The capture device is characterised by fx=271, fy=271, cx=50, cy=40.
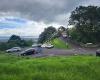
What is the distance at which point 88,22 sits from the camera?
7188cm

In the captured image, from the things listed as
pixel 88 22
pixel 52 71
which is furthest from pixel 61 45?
pixel 52 71

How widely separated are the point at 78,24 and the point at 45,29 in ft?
171

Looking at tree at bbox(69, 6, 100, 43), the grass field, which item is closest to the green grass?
tree at bbox(69, 6, 100, 43)

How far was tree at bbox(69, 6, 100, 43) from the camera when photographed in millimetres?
70125

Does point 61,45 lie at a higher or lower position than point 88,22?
lower

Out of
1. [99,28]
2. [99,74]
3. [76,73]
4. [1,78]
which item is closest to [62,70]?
[76,73]

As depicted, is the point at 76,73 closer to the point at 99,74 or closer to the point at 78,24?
the point at 99,74

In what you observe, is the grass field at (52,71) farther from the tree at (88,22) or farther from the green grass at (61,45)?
the tree at (88,22)

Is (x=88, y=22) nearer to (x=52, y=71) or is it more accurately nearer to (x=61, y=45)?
(x=61, y=45)

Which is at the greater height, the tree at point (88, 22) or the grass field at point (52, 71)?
the tree at point (88, 22)

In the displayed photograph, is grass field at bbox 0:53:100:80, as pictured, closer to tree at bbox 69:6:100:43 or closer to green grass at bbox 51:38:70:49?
green grass at bbox 51:38:70:49

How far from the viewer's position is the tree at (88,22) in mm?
70125

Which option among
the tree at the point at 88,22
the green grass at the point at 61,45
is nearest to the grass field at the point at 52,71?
the green grass at the point at 61,45

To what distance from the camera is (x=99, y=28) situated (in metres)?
69.6
